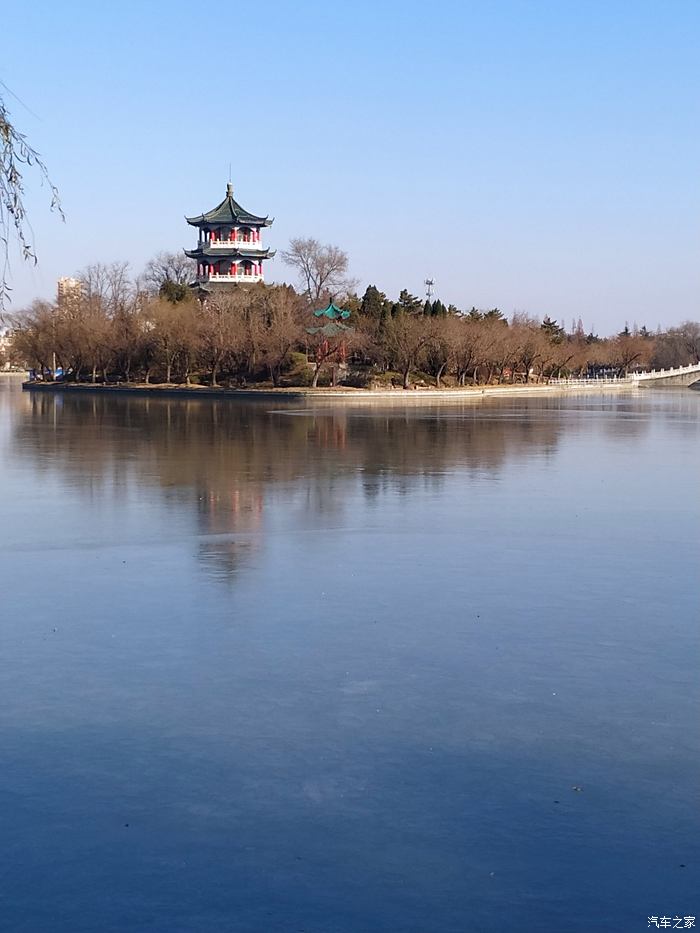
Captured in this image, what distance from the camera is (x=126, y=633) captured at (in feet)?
26.2

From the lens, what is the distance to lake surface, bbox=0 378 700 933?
14.0 feet

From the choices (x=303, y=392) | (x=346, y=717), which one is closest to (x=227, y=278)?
(x=303, y=392)

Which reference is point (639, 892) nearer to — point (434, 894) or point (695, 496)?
point (434, 894)

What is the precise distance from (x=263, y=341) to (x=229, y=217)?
22208 millimetres

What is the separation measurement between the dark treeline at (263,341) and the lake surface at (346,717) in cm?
4541

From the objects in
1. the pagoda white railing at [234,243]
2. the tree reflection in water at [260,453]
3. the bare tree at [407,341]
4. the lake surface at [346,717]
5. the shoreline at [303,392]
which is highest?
the pagoda white railing at [234,243]

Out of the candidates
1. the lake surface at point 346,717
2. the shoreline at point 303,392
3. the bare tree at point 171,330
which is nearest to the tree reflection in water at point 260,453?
the lake surface at point 346,717

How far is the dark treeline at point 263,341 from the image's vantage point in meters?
59.6

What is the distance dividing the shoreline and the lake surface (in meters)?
39.6

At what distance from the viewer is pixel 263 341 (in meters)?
58.2

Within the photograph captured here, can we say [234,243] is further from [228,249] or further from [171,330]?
[171,330]

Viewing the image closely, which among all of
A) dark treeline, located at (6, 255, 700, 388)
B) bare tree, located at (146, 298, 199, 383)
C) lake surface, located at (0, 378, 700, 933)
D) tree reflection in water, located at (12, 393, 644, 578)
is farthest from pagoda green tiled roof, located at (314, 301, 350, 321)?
lake surface, located at (0, 378, 700, 933)

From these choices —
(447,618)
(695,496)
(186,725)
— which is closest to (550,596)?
(447,618)

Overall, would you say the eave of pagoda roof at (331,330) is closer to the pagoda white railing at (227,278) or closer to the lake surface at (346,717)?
the pagoda white railing at (227,278)
